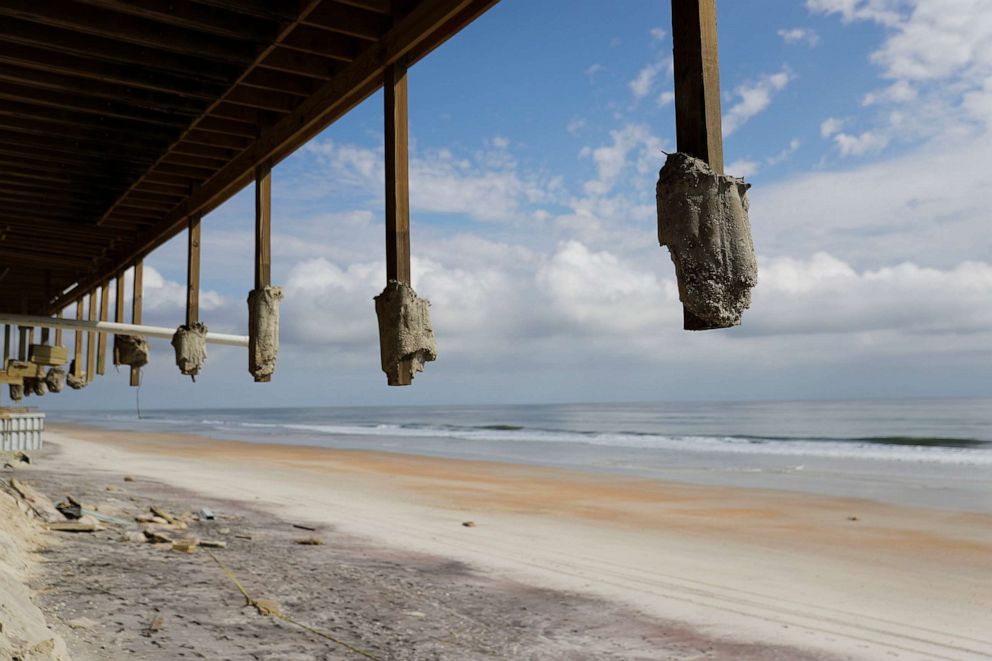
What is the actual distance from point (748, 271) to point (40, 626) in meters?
4.16

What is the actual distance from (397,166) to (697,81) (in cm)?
279

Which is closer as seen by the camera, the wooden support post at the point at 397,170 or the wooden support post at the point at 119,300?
the wooden support post at the point at 397,170

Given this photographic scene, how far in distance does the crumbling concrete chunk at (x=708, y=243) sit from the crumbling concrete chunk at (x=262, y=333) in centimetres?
477

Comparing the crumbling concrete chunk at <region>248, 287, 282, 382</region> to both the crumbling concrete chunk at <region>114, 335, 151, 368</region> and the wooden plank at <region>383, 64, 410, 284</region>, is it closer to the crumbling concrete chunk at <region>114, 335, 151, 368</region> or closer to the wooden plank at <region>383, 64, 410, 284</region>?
the wooden plank at <region>383, 64, 410, 284</region>

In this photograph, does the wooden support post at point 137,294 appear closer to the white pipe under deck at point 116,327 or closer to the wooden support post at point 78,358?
the white pipe under deck at point 116,327

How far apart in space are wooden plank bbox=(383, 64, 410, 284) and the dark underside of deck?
165mm

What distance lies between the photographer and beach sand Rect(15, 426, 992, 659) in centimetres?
627

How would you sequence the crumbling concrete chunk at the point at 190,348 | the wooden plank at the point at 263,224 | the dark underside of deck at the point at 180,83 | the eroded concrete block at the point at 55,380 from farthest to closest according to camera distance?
the eroded concrete block at the point at 55,380 → the crumbling concrete chunk at the point at 190,348 → the wooden plank at the point at 263,224 → the dark underside of deck at the point at 180,83

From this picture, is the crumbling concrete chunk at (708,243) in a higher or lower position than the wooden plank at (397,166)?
lower

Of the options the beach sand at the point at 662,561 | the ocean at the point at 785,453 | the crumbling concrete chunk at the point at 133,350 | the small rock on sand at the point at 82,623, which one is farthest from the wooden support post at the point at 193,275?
the ocean at the point at 785,453

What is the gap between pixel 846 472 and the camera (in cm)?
2347

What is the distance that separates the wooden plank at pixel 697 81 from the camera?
9.45ft

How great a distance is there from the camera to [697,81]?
2.90 meters

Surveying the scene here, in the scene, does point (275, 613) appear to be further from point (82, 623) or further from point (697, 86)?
point (697, 86)
